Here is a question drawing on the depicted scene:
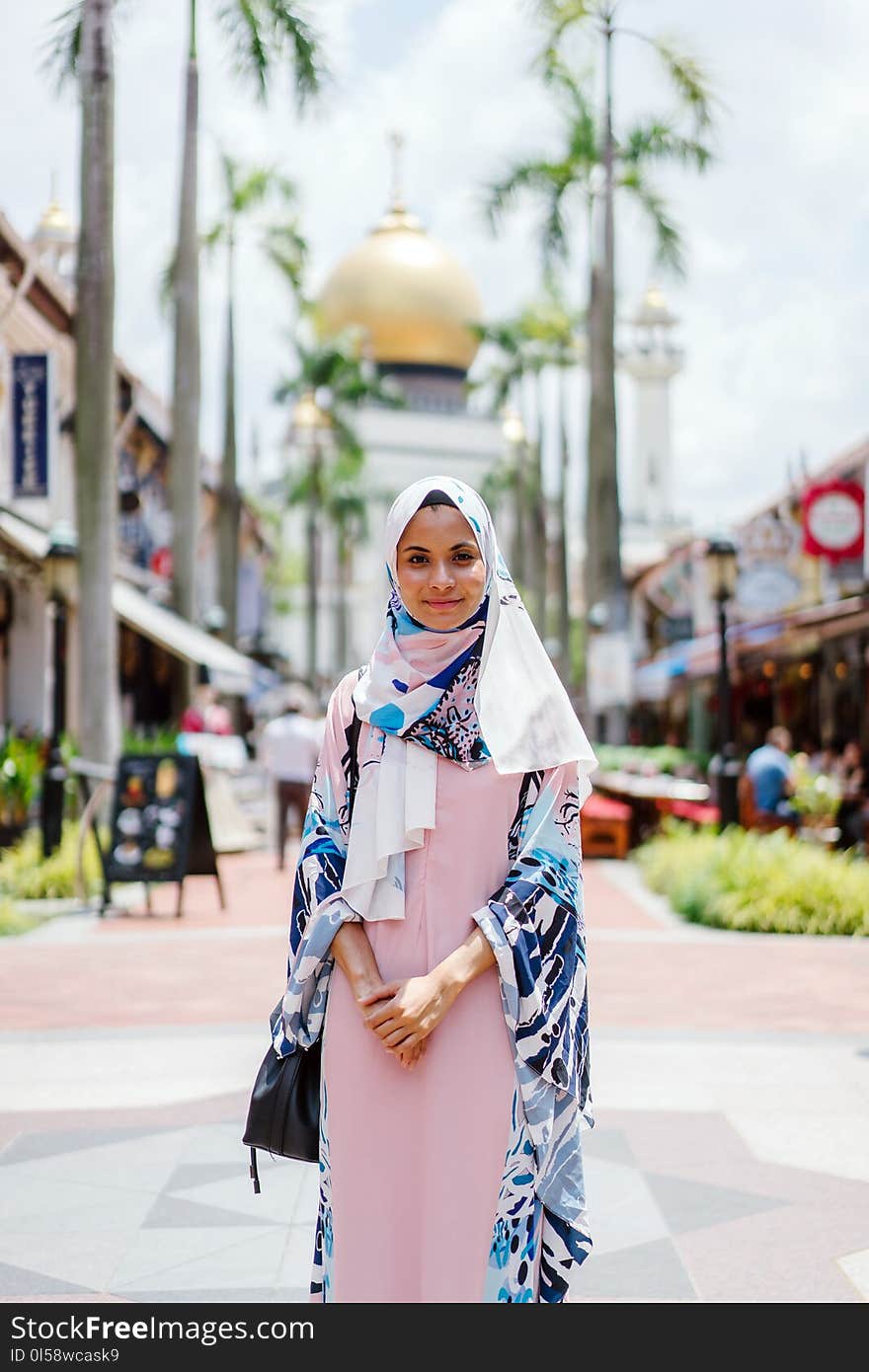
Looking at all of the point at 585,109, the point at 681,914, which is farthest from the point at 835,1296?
the point at 585,109

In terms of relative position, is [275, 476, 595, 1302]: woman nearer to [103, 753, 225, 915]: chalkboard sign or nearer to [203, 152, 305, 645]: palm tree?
[103, 753, 225, 915]: chalkboard sign

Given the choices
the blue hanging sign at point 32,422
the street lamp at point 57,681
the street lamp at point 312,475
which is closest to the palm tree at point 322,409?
the street lamp at point 312,475

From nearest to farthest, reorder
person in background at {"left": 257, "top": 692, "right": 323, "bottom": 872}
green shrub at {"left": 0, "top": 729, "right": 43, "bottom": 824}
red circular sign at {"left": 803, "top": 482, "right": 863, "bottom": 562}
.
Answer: green shrub at {"left": 0, "top": 729, "right": 43, "bottom": 824}
person in background at {"left": 257, "top": 692, "right": 323, "bottom": 872}
red circular sign at {"left": 803, "top": 482, "right": 863, "bottom": 562}

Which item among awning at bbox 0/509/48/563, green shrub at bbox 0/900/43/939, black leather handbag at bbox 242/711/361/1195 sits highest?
awning at bbox 0/509/48/563

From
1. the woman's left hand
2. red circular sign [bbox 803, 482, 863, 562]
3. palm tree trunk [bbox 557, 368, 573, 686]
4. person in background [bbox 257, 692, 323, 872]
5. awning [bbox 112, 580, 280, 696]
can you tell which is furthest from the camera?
palm tree trunk [bbox 557, 368, 573, 686]

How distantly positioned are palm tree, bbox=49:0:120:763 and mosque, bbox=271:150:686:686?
205ft

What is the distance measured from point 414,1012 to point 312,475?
154 feet

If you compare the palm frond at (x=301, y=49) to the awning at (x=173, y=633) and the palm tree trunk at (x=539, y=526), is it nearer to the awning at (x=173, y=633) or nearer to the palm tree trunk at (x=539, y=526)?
the awning at (x=173, y=633)

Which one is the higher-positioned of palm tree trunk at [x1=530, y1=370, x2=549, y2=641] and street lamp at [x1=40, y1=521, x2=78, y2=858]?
palm tree trunk at [x1=530, y1=370, x2=549, y2=641]

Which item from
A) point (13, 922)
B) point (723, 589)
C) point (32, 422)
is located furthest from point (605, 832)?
point (32, 422)

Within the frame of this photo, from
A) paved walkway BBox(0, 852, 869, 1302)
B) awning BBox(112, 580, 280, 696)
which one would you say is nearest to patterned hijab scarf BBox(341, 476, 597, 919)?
paved walkway BBox(0, 852, 869, 1302)

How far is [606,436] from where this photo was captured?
23.9m

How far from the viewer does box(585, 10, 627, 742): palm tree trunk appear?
2359 centimetres
